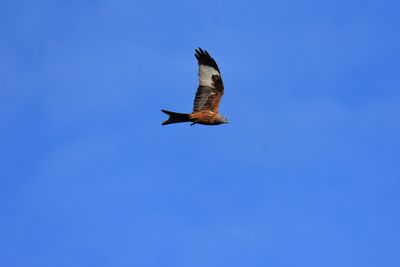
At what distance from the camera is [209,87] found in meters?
12.1

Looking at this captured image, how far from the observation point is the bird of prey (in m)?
12.0

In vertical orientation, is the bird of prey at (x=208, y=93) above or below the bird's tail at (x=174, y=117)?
above

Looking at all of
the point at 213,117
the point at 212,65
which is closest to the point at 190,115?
the point at 213,117

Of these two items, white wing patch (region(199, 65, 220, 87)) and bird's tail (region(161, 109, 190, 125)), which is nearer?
bird's tail (region(161, 109, 190, 125))

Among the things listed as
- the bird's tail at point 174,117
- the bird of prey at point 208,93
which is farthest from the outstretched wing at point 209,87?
the bird's tail at point 174,117

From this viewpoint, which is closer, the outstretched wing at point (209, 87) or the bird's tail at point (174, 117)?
the bird's tail at point (174, 117)

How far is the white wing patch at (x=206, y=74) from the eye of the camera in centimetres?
1211

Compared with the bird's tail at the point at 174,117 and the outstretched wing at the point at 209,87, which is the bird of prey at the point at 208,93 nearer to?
the outstretched wing at the point at 209,87

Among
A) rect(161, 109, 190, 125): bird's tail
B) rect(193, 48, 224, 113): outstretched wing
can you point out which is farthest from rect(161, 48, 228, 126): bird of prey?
rect(161, 109, 190, 125): bird's tail

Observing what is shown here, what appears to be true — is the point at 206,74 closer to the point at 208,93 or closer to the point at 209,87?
the point at 209,87

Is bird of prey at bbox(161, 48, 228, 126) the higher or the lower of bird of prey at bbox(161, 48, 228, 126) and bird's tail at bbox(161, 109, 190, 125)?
the higher

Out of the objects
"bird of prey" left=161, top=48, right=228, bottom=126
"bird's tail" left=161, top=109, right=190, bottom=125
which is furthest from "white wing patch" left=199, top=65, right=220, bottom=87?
"bird's tail" left=161, top=109, right=190, bottom=125

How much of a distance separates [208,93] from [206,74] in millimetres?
589

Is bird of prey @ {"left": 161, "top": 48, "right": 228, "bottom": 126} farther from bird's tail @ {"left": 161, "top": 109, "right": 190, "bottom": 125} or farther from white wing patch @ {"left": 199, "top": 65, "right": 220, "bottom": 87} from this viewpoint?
bird's tail @ {"left": 161, "top": 109, "right": 190, "bottom": 125}
